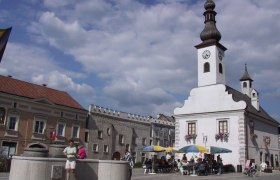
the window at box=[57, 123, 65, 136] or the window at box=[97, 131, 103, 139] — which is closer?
Answer: the window at box=[57, 123, 65, 136]

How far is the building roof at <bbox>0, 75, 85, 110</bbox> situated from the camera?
41231 millimetres

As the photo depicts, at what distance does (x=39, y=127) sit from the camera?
139 feet

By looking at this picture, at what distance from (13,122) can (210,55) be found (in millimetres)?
24871

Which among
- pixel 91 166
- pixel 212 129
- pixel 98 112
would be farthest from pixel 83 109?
pixel 91 166

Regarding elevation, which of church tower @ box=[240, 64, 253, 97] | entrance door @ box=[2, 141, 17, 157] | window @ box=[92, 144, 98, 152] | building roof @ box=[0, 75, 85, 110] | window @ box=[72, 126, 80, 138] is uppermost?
church tower @ box=[240, 64, 253, 97]

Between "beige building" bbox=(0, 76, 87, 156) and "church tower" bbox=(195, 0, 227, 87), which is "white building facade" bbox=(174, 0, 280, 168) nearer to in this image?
"church tower" bbox=(195, 0, 227, 87)

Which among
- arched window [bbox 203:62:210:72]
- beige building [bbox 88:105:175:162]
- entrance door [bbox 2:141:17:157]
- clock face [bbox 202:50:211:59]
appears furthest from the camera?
beige building [bbox 88:105:175:162]

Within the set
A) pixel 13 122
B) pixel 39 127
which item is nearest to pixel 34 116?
pixel 39 127

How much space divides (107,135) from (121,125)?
3.70 meters

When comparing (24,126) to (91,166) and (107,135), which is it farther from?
(91,166)

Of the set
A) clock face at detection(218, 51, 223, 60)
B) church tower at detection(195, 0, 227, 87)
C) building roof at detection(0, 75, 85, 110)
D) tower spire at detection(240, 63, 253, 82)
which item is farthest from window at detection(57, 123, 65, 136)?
tower spire at detection(240, 63, 253, 82)

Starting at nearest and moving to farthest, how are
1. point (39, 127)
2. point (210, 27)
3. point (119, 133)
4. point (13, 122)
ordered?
point (13, 122)
point (210, 27)
point (39, 127)
point (119, 133)

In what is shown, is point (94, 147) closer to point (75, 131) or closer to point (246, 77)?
point (75, 131)

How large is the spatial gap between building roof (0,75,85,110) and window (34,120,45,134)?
308 cm
